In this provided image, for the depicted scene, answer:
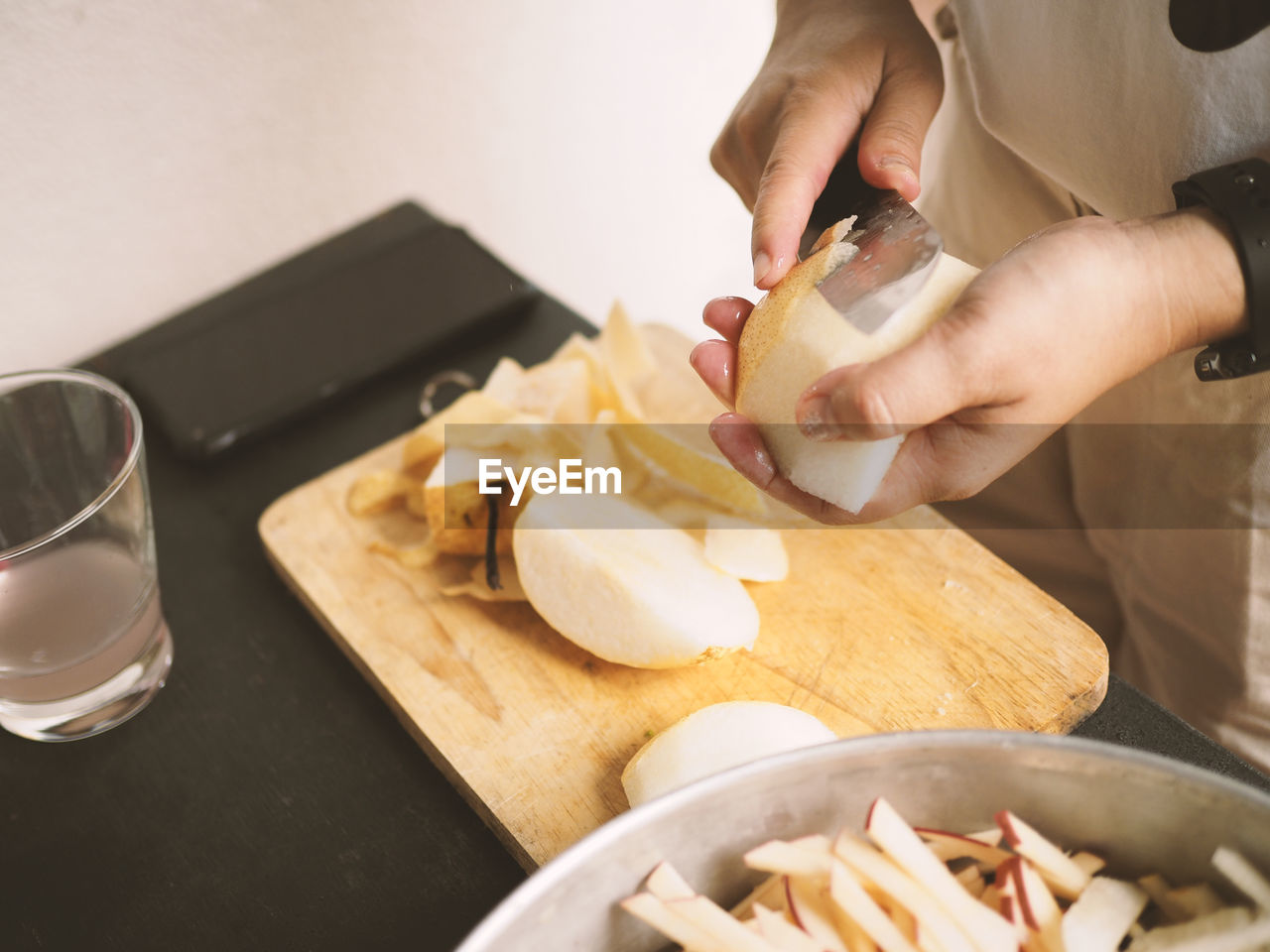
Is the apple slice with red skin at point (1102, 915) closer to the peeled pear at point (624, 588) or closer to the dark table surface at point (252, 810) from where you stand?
the dark table surface at point (252, 810)

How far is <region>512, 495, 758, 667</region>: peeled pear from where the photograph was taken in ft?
2.70

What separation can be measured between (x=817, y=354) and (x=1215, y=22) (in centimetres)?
38

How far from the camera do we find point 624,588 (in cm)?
83

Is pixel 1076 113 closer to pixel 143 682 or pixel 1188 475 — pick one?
pixel 1188 475

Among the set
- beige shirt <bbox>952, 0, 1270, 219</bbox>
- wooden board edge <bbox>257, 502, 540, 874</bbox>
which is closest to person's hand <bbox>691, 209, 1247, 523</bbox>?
beige shirt <bbox>952, 0, 1270, 219</bbox>

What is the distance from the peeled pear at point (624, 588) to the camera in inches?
32.4

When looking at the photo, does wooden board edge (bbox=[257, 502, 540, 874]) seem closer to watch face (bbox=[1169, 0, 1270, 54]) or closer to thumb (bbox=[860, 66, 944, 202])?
thumb (bbox=[860, 66, 944, 202])

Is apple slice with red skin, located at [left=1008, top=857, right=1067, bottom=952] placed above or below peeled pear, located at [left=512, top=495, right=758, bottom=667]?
above

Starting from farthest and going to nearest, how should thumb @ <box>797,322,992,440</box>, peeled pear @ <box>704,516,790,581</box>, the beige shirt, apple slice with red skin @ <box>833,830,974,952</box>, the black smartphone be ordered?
the black smartphone < peeled pear @ <box>704,516,790,581</box> < the beige shirt < thumb @ <box>797,322,992,440</box> < apple slice with red skin @ <box>833,830,974,952</box>

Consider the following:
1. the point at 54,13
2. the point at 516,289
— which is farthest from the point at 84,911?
the point at 54,13

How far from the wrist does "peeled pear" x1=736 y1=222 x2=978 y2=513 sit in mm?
123

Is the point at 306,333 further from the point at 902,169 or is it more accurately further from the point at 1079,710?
the point at 1079,710

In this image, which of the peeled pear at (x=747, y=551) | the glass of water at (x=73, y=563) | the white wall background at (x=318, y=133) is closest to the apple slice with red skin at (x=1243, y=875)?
the peeled pear at (x=747, y=551)

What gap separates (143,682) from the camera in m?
0.90
